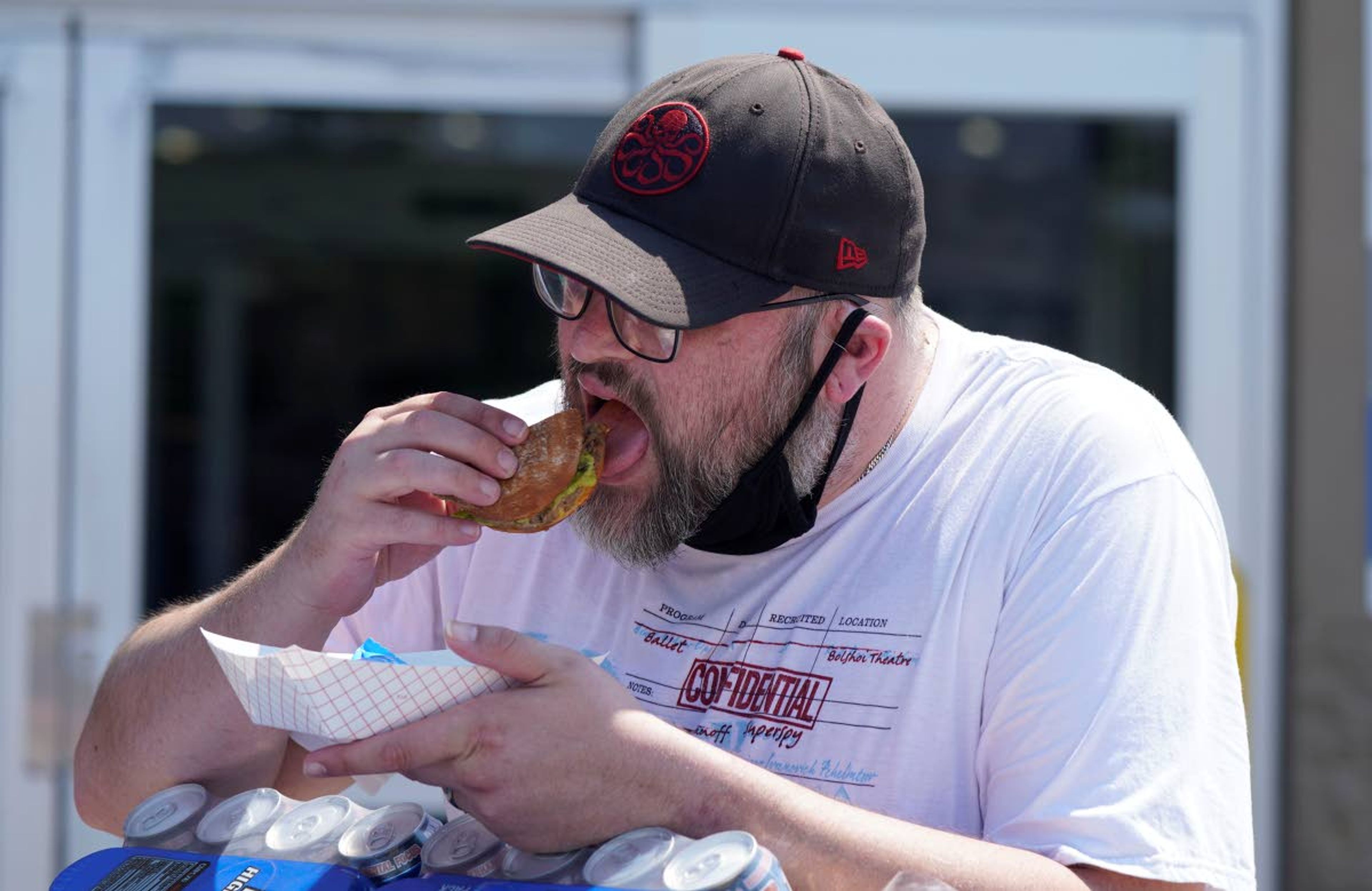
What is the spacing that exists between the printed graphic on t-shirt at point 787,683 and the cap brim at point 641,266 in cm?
37

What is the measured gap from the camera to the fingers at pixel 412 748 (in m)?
1.22

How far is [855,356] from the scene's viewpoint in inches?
66.5

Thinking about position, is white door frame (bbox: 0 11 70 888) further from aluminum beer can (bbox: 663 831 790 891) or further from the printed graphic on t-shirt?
aluminum beer can (bbox: 663 831 790 891)

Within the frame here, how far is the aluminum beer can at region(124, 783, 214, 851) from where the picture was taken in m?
1.36

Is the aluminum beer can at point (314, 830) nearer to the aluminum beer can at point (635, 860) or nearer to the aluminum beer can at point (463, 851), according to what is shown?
the aluminum beer can at point (463, 851)

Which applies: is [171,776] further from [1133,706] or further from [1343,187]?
[1343,187]

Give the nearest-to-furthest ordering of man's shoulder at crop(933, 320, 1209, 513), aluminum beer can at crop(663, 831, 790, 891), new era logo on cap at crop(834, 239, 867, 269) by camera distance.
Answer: aluminum beer can at crop(663, 831, 790, 891)
man's shoulder at crop(933, 320, 1209, 513)
new era logo on cap at crop(834, 239, 867, 269)

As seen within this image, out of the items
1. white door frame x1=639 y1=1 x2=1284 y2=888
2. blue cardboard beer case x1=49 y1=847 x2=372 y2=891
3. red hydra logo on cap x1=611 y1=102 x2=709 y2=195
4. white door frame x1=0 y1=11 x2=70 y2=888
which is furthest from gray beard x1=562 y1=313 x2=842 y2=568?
white door frame x1=0 y1=11 x2=70 y2=888

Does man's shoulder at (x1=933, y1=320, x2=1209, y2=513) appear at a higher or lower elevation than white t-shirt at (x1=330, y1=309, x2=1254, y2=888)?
higher

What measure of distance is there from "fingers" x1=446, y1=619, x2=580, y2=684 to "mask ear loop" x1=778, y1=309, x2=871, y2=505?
0.49m

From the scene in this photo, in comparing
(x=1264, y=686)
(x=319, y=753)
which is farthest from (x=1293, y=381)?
(x=319, y=753)

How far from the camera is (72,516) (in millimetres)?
3309

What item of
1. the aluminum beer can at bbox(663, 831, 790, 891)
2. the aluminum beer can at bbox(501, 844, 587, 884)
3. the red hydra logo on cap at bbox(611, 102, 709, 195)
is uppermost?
the red hydra logo on cap at bbox(611, 102, 709, 195)

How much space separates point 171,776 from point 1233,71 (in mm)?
2902
